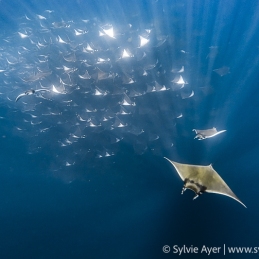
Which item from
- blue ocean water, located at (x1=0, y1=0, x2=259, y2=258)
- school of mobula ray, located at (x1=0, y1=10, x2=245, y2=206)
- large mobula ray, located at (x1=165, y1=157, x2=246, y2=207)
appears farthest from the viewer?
school of mobula ray, located at (x1=0, y1=10, x2=245, y2=206)

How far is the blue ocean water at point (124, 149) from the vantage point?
4.57 metres

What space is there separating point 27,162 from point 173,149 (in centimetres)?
416

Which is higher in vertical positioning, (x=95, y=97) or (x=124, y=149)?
(x=95, y=97)

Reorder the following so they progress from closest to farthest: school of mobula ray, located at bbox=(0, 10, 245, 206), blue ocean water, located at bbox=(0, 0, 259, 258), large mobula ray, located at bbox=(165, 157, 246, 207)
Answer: large mobula ray, located at bbox=(165, 157, 246, 207), blue ocean water, located at bbox=(0, 0, 259, 258), school of mobula ray, located at bbox=(0, 10, 245, 206)

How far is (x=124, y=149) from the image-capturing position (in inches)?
211

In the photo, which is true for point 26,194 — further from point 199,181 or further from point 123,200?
point 199,181

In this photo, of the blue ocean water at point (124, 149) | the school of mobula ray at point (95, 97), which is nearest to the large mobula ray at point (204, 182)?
the school of mobula ray at point (95, 97)

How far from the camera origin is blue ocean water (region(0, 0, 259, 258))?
15.0ft

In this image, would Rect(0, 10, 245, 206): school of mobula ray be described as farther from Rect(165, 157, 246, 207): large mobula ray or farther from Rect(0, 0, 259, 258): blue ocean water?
Rect(165, 157, 246, 207): large mobula ray

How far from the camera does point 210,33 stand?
9.80m

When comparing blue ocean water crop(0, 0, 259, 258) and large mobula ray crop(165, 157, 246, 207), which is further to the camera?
blue ocean water crop(0, 0, 259, 258)

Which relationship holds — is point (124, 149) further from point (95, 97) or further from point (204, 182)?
point (204, 182)

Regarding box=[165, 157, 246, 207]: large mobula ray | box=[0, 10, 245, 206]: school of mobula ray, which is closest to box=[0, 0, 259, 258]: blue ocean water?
box=[0, 10, 245, 206]: school of mobula ray

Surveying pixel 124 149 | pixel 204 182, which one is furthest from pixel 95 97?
pixel 204 182
